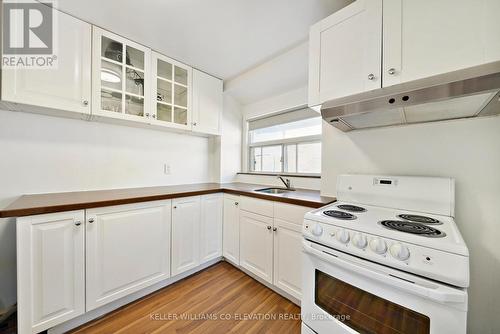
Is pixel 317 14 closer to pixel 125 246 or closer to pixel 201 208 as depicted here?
pixel 201 208

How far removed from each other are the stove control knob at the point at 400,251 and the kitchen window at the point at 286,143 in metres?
1.35

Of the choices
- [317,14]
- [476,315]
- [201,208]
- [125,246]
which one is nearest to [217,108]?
[201,208]

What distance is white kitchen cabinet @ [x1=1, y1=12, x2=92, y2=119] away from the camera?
1.25m

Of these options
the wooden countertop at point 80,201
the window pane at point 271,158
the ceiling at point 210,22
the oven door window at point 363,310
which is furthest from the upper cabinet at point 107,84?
the oven door window at point 363,310

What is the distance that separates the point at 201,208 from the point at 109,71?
1466mm

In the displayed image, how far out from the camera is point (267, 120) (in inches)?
105

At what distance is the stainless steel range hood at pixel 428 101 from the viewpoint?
0.79 m

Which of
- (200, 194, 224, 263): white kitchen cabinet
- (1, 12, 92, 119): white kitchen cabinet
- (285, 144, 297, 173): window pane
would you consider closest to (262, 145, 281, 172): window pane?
(285, 144, 297, 173): window pane

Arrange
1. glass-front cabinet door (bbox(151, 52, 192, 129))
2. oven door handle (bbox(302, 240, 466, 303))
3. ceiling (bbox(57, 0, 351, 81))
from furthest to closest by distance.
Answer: glass-front cabinet door (bbox(151, 52, 192, 129)) < ceiling (bbox(57, 0, 351, 81)) < oven door handle (bbox(302, 240, 466, 303))

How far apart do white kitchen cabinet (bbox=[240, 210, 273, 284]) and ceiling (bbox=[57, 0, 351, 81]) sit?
1.61m

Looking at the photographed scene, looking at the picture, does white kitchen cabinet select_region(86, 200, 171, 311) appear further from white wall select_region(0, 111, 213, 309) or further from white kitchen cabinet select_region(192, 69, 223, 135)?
white kitchen cabinet select_region(192, 69, 223, 135)

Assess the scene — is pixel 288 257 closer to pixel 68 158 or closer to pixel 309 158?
pixel 309 158
